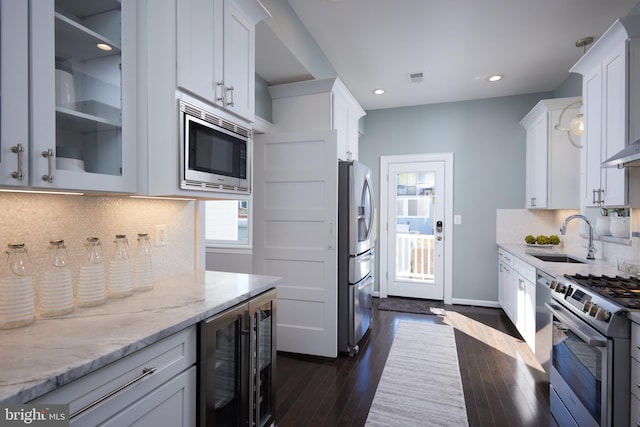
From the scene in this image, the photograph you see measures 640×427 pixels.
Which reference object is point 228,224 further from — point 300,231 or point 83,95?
point 83,95

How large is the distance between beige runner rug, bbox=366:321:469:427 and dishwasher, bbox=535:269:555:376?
0.66m

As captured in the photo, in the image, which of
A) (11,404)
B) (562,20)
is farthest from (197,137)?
(562,20)

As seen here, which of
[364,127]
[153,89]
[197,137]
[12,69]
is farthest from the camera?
[364,127]

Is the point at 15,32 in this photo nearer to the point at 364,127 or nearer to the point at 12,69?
the point at 12,69

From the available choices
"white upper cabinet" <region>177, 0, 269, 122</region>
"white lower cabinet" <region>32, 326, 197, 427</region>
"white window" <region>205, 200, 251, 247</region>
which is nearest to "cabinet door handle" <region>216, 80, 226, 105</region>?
"white upper cabinet" <region>177, 0, 269, 122</region>

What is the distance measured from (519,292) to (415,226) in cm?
184

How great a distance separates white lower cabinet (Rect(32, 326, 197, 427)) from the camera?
0.86 metres

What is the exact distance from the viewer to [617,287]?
1773mm

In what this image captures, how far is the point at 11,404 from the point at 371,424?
6.18ft

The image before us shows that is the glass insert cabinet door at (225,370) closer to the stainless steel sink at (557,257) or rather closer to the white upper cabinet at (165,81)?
the white upper cabinet at (165,81)

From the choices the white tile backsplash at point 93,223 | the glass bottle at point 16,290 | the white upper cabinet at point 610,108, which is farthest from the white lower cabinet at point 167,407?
the white upper cabinet at point 610,108

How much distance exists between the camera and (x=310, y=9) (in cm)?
262

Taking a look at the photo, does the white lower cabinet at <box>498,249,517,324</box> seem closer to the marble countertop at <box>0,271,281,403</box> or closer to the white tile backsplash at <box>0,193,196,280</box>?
the marble countertop at <box>0,271,281,403</box>

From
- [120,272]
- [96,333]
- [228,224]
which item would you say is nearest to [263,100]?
[228,224]
